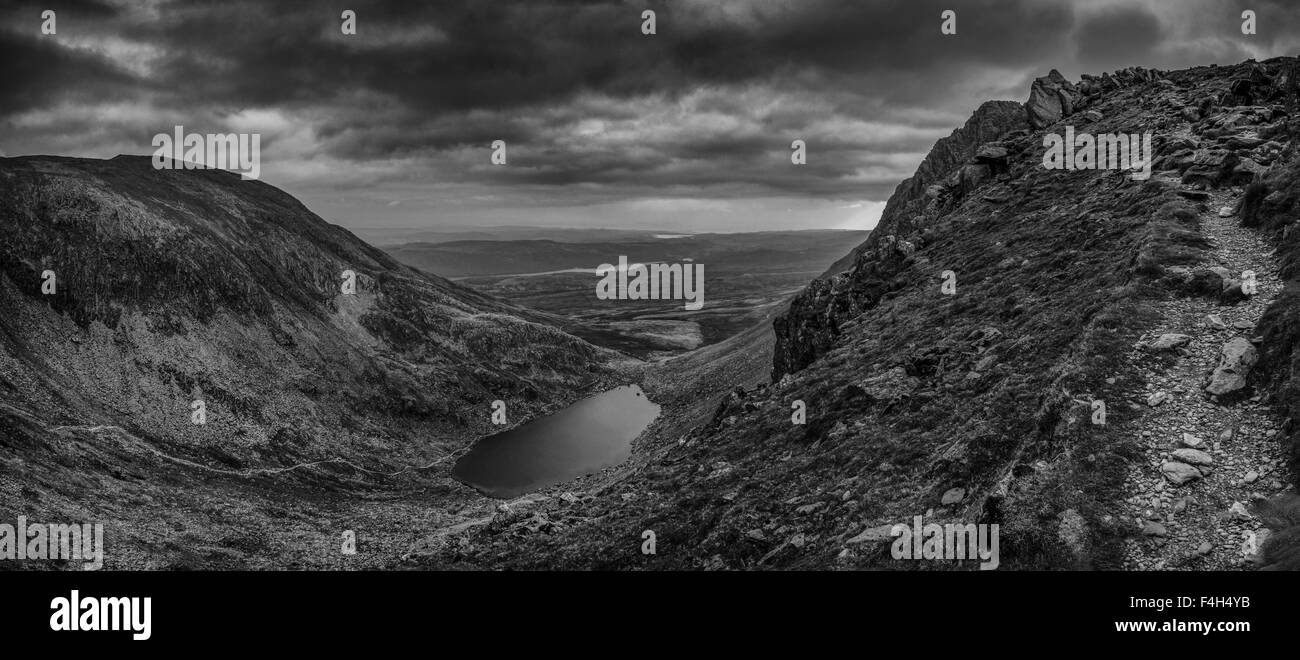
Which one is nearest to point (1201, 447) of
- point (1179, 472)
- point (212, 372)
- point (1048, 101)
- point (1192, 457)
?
point (1192, 457)

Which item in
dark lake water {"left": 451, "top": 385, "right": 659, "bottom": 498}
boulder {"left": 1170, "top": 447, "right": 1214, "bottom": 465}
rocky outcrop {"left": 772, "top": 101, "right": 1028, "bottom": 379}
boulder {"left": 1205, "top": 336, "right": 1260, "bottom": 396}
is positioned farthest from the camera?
dark lake water {"left": 451, "top": 385, "right": 659, "bottom": 498}

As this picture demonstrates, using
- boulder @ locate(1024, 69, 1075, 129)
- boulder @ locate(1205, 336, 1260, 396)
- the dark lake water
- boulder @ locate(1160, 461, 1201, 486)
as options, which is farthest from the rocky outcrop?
the dark lake water

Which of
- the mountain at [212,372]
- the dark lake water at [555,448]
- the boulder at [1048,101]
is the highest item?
the boulder at [1048,101]

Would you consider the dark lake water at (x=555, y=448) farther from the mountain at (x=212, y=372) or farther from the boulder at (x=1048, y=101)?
the boulder at (x=1048, y=101)

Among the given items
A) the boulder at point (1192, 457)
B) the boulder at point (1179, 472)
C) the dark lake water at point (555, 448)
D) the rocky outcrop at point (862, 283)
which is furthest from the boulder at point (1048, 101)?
the dark lake water at point (555, 448)

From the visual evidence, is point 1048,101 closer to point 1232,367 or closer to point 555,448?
point 1232,367

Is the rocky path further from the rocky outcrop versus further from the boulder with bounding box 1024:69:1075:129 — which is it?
the boulder with bounding box 1024:69:1075:129

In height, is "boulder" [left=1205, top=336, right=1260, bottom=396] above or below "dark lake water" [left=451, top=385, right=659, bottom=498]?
above
